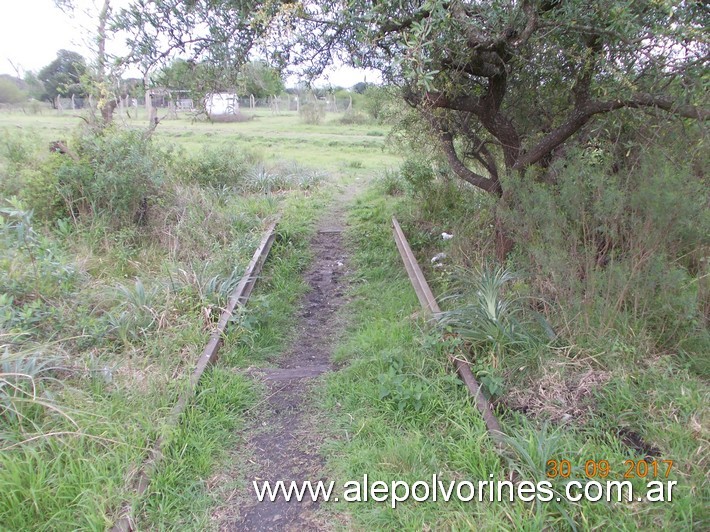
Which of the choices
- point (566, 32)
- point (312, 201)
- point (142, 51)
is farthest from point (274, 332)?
point (312, 201)

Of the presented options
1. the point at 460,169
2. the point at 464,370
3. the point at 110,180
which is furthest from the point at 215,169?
the point at 464,370

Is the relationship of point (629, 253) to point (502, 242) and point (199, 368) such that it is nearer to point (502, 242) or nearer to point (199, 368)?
point (502, 242)

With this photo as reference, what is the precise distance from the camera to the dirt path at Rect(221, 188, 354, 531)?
2514 millimetres

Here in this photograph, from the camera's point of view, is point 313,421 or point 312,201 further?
point 312,201

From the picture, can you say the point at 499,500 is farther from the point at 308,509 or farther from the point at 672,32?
the point at 672,32

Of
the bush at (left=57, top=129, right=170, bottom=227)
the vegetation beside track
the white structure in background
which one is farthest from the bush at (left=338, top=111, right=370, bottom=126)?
the white structure in background

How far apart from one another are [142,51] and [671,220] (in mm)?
5131

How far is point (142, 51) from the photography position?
4.46 metres

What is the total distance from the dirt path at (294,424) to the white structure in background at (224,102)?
254 cm

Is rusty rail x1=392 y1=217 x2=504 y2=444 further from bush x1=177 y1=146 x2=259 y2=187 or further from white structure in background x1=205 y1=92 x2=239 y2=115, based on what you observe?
bush x1=177 y1=146 x2=259 y2=187

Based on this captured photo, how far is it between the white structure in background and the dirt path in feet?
8.34

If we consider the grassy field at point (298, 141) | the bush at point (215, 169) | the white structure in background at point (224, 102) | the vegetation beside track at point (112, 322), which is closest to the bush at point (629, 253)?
the vegetation beside track at point (112, 322)

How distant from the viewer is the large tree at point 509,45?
347 cm

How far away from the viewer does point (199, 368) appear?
3531 mm
